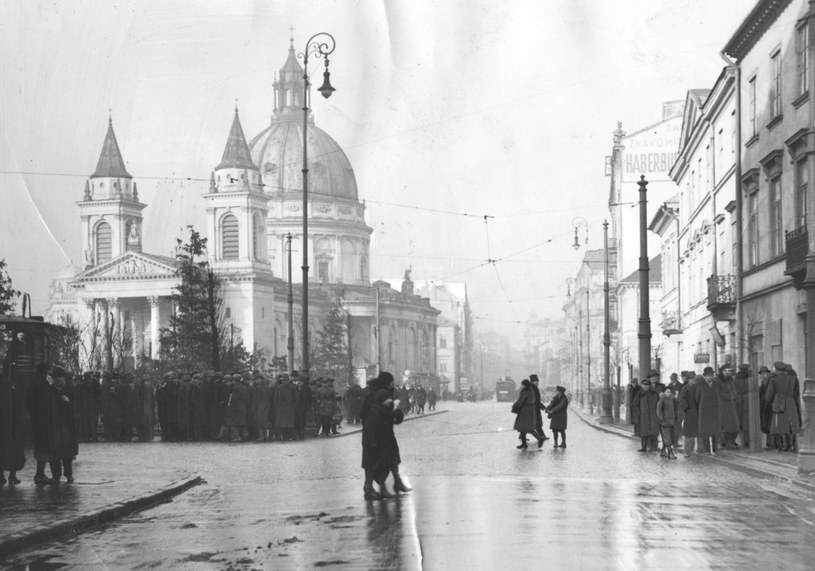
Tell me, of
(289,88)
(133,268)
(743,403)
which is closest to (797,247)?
(743,403)

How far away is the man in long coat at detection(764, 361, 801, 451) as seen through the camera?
25.6 meters

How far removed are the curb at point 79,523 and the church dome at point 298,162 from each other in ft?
434

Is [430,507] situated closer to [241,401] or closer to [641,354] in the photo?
[241,401]

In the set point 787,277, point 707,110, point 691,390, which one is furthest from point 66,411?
point 707,110

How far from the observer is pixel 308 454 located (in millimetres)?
28562

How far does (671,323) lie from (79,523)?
48.3 m

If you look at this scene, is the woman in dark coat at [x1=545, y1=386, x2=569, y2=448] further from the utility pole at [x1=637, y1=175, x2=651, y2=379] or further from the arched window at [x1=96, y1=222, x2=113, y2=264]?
the arched window at [x1=96, y1=222, x2=113, y2=264]

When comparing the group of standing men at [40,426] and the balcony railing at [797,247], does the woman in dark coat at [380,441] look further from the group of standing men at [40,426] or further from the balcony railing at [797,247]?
the balcony railing at [797,247]

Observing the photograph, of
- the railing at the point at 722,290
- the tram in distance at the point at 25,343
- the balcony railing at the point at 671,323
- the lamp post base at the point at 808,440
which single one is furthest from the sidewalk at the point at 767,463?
the balcony railing at the point at 671,323

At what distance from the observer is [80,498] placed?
16.7 metres

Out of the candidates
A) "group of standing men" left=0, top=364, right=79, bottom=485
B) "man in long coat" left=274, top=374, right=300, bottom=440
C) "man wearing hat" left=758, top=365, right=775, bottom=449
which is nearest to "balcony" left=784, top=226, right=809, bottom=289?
"man wearing hat" left=758, top=365, right=775, bottom=449

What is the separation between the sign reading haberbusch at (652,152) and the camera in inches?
3428

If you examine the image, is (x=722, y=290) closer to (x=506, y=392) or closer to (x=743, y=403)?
(x=743, y=403)

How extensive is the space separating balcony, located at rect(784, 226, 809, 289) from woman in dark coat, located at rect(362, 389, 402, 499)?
1443cm
